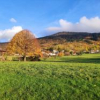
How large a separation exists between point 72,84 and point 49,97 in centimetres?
224

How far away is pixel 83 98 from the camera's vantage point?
27.4 feet

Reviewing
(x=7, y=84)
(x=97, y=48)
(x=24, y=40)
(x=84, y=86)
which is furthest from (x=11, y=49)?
(x=97, y=48)

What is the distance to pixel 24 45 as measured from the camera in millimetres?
50188

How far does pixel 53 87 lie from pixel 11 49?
41947 millimetres

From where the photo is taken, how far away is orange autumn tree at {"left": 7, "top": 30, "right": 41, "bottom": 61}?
164ft

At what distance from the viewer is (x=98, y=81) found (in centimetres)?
1077

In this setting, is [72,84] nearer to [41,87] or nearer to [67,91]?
[67,91]

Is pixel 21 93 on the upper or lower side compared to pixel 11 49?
lower

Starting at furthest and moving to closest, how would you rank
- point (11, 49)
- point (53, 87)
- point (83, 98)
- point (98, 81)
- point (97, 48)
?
point (97, 48) < point (11, 49) < point (98, 81) < point (53, 87) < point (83, 98)

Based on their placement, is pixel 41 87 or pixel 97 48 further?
pixel 97 48

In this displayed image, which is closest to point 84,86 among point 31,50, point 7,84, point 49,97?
point 49,97

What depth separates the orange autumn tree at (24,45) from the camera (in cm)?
5009

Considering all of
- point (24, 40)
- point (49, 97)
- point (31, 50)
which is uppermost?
point (24, 40)

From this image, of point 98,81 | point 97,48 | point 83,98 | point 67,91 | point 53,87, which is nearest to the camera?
point 83,98
